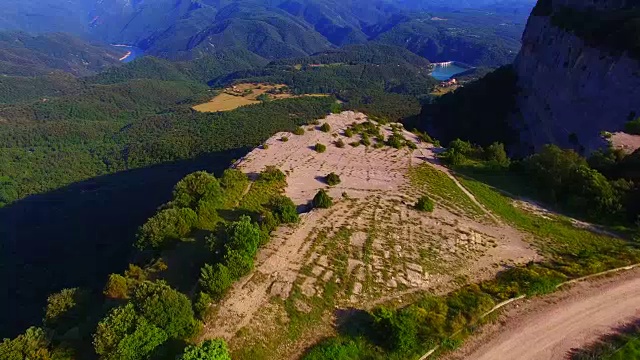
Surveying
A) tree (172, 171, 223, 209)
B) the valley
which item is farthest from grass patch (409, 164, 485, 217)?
tree (172, 171, 223, 209)

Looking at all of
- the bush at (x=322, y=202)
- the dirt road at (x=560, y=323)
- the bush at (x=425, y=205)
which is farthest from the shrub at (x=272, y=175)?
the dirt road at (x=560, y=323)

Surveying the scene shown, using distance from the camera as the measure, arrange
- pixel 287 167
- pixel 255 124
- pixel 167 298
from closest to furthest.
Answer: pixel 167 298
pixel 287 167
pixel 255 124

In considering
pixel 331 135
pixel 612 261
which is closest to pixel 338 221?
pixel 612 261

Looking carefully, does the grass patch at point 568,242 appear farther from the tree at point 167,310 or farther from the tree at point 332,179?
the tree at point 167,310

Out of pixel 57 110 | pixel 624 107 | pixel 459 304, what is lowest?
pixel 57 110

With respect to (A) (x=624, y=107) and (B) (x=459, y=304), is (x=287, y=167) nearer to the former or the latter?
(B) (x=459, y=304)

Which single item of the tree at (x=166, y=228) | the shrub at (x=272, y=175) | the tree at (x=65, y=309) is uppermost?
the shrub at (x=272, y=175)

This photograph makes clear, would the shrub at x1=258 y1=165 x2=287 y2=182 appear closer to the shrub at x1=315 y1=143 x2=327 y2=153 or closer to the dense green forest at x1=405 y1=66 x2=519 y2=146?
the shrub at x1=315 y1=143 x2=327 y2=153
